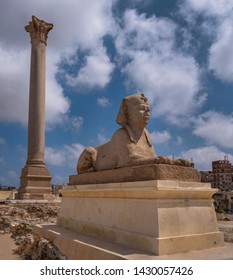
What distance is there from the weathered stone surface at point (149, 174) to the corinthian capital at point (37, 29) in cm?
1209

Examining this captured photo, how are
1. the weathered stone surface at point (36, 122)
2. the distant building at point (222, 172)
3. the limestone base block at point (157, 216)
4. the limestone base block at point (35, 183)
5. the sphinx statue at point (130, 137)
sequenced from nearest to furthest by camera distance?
the limestone base block at point (157, 216), the sphinx statue at point (130, 137), the limestone base block at point (35, 183), the weathered stone surface at point (36, 122), the distant building at point (222, 172)

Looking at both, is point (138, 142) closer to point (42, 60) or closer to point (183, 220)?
point (183, 220)

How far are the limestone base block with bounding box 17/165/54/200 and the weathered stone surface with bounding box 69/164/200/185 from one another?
372 inches

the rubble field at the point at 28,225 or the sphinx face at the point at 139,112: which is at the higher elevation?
the sphinx face at the point at 139,112

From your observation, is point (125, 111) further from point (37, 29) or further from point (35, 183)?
point (37, 29)

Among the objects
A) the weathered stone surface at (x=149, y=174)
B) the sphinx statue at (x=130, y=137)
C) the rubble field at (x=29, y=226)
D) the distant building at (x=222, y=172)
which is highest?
the distant building at (x=222, y=172)

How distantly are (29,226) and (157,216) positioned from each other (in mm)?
6480

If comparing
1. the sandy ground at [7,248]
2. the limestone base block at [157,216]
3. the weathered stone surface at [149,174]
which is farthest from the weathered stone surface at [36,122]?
the limestone base block at [157,216]

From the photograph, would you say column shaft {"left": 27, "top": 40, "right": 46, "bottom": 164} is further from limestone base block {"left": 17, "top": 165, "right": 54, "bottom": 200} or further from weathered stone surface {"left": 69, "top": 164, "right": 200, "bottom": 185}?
weathered stone surface {"left": 69, "top": 164, "right": 200, "bottom": 185}

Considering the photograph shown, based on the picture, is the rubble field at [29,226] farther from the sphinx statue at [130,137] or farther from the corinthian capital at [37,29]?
the corinthian capital at [37,29]

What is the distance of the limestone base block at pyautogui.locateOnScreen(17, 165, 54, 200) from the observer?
44.8ft

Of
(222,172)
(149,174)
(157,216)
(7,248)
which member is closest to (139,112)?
(149,174)

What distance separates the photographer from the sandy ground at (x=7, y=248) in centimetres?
617

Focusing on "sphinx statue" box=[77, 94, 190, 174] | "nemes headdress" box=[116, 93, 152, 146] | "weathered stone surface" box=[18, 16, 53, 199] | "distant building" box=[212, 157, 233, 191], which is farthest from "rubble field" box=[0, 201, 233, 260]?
"distant building" box=[212, 157, 233, 191]
